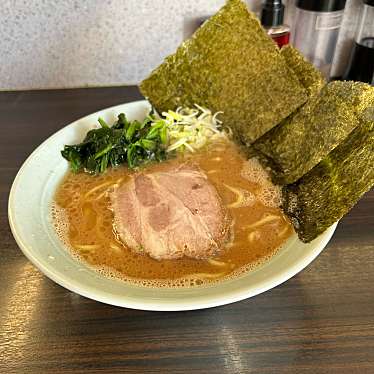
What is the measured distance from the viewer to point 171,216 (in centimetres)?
111

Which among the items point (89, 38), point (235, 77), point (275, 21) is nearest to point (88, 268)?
point (235, 77)

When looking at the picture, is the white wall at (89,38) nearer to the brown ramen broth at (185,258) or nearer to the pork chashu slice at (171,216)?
the brown ramen broth at (185,258)

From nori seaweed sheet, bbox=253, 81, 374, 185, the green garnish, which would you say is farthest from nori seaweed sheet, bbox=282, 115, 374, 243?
the green garnish

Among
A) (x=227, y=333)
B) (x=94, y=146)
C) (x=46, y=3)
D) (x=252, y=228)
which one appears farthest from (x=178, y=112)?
(x=227, y=333)

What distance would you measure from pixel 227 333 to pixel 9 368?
0.46 meters

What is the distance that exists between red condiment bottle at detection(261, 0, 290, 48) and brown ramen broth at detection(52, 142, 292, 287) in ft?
1.76

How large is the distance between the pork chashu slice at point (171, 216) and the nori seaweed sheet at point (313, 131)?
0.81ft

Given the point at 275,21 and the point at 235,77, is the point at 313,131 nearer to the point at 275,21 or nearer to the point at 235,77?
the point at 235,77

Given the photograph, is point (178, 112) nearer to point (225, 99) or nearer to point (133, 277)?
point (225, 99)

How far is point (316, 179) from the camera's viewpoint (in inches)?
47.0

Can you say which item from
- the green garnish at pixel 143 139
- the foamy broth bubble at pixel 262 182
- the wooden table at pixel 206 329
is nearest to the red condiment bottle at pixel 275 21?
the green garnish at pixel 143 139

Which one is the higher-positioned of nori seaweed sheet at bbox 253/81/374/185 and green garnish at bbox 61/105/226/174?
nori seaweed sheet at bbox 253/81/374/185

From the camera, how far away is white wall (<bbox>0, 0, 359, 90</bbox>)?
5.55ft

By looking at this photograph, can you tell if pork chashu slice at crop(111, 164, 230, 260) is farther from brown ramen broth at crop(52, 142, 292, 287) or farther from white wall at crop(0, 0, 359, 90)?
white wall at crop(0, 0, 359, 90)
